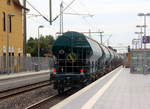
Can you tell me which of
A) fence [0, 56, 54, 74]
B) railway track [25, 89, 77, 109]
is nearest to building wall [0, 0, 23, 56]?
fence [0, 56, 54, 74]

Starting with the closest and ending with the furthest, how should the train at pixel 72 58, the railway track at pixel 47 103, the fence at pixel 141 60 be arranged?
the railway track at pixel 47 103 < the train at pixel 72 58 < the fence at pixel 141 60

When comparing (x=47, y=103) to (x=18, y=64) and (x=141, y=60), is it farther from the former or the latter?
(x=18, y=64)

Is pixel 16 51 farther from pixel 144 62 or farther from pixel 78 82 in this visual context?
pixel 78 82

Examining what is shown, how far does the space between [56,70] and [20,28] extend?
36228 mm

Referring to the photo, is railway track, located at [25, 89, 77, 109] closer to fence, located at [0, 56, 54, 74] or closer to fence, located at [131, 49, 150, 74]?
fence, located at [131, 49, 150, 74]

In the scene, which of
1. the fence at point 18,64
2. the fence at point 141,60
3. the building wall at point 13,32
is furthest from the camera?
the building wall at point 13,32

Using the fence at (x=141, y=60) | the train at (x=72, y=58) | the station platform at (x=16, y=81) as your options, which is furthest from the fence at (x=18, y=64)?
the train at (x=72, y=58)

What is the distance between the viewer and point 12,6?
51094 millimetres

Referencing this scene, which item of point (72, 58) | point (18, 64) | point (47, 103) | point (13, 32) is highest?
point (13, 32)

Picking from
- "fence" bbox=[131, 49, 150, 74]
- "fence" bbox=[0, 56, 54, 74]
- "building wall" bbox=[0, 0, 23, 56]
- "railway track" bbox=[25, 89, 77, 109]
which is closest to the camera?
"railway track" bbox=[25, 89, 77, 109]

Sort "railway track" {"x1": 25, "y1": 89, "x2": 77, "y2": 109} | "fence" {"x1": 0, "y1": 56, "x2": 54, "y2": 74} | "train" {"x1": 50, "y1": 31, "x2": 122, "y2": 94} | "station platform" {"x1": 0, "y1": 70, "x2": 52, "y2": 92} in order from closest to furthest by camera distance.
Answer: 1. "railway track" {"x1": 25, "y1": 89, "x2": 77, "y2": 109}
2. "train" {"x1": 50, "y1": 31, "x2": 122, "y2": 94}
3. "station platform" {"x1": 0, "y1": 70, "x2": 52, "y2": 92}
4. "fence" {"x1": 0, "y1": 56, "x2": 54, "y2": 74}

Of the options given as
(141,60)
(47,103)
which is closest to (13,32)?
(141,60)

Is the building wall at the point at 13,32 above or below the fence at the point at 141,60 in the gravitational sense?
above

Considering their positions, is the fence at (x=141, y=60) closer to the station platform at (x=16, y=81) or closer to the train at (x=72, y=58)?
the station platform at (x=16, y=81)
